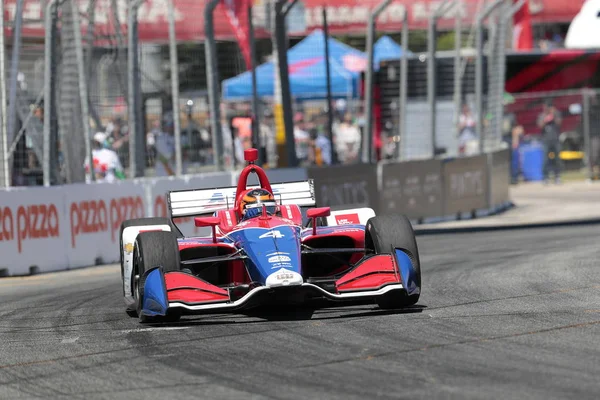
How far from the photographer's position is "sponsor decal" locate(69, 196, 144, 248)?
1531 centimetres

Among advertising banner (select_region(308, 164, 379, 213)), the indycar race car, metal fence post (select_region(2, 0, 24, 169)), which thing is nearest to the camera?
the indycar race car

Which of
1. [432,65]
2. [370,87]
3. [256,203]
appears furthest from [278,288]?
[432,65]

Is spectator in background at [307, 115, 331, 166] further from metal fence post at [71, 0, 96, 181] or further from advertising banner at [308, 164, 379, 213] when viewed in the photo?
metal fence post at [71, 0, 96, 181]

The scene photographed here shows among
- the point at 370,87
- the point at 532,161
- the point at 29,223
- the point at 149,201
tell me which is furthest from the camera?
the point at 532,161

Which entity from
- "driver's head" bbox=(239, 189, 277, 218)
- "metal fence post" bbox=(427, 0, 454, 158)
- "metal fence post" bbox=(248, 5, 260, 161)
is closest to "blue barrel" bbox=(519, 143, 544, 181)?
"metal fence post" bbox=(427, 0, 454, 158)

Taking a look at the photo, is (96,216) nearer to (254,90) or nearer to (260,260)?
(254,90)

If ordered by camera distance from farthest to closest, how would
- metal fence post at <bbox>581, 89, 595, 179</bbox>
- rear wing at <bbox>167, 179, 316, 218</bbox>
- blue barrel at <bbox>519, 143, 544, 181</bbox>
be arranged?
blue barrel at <bbox>519, 143, 544, 181</bbox> < metal fence post at <bbox>581, 89, 595, 179</bbox> < rear wing at <bbox>167, 179, 316, 218</bbox>

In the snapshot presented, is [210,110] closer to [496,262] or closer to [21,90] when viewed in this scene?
[21,90]

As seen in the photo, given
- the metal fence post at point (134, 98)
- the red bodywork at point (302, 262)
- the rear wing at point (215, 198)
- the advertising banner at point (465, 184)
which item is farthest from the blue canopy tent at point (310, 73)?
the red bodywork at point (302, 262)

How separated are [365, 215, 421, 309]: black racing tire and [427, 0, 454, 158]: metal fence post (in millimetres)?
12278

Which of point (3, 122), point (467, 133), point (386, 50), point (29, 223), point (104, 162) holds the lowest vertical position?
point (29, 223)

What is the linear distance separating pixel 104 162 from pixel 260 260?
8.20 m

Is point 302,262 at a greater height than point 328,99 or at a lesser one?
lesser

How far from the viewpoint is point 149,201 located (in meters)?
16.5
